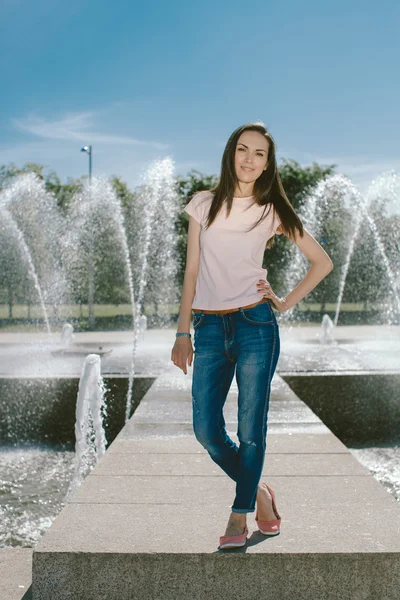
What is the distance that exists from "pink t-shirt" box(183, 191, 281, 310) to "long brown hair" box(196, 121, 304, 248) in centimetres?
3

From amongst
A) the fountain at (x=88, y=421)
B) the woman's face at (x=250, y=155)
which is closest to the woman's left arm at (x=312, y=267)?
the woman's face at (x=250, y=155)

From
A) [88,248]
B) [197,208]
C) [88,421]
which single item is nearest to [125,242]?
[88,248]

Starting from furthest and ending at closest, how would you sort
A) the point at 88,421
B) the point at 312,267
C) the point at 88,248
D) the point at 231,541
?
the point at 88,248 < the point at 88,421 < the point at 312,267 < the point at 231,541

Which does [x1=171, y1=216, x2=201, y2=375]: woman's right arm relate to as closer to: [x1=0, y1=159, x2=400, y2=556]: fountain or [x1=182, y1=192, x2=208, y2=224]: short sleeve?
[x1=182, y1=192, x2=208, y2=224]: short sleeve

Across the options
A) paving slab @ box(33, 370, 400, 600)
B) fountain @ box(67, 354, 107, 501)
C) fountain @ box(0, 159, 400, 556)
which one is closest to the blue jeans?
paving slab @ box(33, 370, 400, 600)

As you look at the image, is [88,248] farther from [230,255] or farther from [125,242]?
[230,255]

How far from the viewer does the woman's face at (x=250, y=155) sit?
9.01 feet

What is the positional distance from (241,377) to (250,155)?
84 centimetres

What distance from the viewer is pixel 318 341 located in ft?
50.5

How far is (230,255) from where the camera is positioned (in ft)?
8.94

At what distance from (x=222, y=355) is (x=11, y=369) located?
26.7 ft

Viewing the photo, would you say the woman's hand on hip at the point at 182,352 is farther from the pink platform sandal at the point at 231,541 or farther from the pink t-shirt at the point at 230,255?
the pink platform sandal at the point at 231,541

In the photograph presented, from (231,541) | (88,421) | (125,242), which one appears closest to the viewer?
(231,541)

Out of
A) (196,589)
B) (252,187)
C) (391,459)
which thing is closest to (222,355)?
(252,187)
